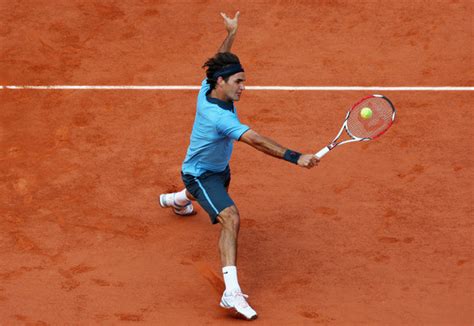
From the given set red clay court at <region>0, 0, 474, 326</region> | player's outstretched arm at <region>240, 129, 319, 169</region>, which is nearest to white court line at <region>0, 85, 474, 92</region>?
red clay court at <region>0, 0, 474, 326</region>

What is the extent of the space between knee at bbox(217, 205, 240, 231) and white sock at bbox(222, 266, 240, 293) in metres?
0.41

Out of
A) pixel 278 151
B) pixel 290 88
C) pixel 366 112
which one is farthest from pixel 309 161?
pixel 290 88

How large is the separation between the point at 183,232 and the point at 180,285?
3.16ft

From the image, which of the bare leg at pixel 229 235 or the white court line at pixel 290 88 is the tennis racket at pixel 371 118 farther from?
the white court line at pixel 290 88

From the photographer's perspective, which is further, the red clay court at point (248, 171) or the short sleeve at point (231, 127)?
the red clay court at point (248, 171)

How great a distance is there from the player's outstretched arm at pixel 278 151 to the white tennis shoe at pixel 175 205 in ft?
6.07

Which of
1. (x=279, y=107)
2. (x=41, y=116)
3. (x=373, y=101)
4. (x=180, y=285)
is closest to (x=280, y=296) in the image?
(x=180, y=285)

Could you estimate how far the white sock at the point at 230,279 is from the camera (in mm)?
9578

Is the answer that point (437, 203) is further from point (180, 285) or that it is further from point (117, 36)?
point (117, 36)

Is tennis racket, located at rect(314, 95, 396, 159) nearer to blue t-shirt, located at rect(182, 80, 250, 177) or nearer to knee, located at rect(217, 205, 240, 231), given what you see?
blue t-shirt, located at rect(182, 80, 250, 177)

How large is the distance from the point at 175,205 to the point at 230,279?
1.76 m

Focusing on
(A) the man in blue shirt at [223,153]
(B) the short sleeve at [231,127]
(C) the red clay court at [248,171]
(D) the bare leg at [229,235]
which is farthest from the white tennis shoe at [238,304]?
(B) the short sleeve at [231,127]

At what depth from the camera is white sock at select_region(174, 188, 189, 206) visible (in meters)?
11.0

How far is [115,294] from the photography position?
→ 10.0 metres
